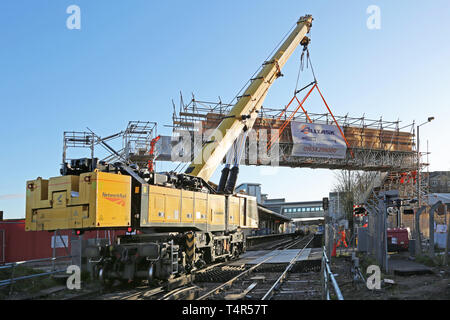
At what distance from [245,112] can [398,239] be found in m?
10.1

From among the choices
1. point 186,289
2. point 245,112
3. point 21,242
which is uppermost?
point 245,112

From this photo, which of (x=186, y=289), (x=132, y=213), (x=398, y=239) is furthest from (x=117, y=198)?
(x=398, y=239)

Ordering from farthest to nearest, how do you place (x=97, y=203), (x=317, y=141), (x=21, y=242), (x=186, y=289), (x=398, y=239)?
1. (x=317, y=141)
2. (x=398, y=239)
3. (x=21, y=242)
4. (x=186, y=289)
5. (x=97, y=203)

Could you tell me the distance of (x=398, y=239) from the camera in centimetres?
2212

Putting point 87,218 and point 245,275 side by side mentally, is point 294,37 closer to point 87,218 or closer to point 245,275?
point 245,275

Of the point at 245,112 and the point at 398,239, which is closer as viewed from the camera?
the point at 245,112

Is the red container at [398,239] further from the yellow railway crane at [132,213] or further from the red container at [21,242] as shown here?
the red container at [21,242]

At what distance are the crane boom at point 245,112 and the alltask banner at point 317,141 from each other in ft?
31.0

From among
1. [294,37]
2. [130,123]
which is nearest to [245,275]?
[294,37]

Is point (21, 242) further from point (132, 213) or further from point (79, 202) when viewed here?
point (79, 202)

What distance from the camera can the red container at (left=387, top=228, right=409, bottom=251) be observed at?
2205 centimetres

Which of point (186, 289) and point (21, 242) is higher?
point (21, 242)

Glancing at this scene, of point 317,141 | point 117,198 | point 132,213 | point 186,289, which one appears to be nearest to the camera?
point 117,198

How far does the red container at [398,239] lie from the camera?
2205cm
